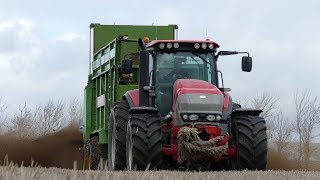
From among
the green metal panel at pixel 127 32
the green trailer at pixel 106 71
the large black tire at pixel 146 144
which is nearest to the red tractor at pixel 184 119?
the large black tire at pixel 146 144

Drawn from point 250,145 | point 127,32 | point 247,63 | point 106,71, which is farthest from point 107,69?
point 250,145

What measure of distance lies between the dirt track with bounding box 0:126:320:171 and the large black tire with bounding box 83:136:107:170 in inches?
59.3

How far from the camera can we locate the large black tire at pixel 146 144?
894cm

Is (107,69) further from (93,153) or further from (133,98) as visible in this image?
(133,98)

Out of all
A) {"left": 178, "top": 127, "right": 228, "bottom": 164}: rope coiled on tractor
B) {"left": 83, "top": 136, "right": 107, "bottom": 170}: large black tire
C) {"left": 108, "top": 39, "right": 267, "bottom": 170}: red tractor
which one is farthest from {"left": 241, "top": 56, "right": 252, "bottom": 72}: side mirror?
{"left": 83, "top": 136, "right": 107, "bottom": 170}: large black tire

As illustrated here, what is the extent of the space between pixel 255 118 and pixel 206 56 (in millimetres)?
1347

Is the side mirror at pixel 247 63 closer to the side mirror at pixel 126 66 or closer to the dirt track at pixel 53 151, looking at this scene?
the side mirror at pixel 126 66

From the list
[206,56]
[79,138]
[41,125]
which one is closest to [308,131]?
[41,125]

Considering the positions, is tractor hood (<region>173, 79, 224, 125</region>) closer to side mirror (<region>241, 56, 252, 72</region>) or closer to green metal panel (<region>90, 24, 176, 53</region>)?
side mirror (<region>241, 56, 252, 72</region>)

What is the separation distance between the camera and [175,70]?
10.0 m

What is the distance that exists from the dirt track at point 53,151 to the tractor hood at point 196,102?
6.39m

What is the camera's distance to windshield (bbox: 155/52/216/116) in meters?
9.91

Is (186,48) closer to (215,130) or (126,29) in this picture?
(215,130)

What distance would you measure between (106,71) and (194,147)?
15.1ft
